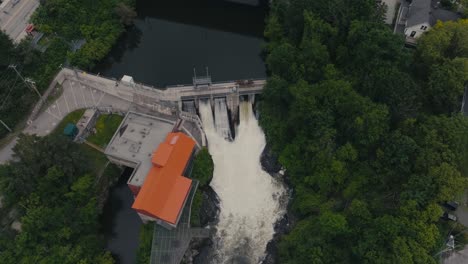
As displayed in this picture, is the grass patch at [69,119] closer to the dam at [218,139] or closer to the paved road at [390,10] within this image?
the dam at [218,139]

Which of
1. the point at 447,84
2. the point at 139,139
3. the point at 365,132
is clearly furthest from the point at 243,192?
the point at 447,84

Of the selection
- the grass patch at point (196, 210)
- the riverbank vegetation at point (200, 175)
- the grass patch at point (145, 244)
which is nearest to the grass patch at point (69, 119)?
the riverbank vegetation at point (200, 175)

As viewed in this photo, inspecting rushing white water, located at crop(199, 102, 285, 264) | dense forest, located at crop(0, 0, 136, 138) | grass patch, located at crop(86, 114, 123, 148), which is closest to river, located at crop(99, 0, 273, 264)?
dense forest, located at crop(0, 0, 136, 138)

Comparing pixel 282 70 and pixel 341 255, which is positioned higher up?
pixel 282 70

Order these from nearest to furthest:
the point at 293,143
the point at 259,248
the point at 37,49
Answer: the point at 259,248
the point at 293,143
the point at 37,49

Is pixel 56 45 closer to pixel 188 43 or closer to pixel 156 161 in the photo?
pixel 188 43

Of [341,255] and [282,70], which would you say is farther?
[282,70]

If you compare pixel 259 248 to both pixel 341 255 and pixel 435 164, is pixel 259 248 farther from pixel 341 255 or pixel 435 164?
pixel 435 164

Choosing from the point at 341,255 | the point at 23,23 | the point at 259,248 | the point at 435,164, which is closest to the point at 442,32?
the point at 435,164
